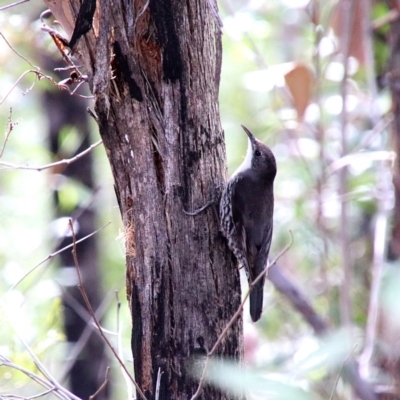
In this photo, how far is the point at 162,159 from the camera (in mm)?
2494

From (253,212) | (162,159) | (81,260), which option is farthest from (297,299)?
(162,159)

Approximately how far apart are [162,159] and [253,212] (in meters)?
1.22

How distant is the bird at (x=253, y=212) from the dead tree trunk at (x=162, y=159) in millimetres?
427

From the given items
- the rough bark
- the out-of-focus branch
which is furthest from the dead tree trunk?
the rough bark

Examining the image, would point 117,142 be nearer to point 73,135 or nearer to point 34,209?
point 73,135

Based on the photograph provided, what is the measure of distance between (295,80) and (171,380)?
8.40 ft

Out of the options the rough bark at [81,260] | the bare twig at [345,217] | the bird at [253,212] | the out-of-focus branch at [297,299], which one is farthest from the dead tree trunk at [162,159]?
the rough bark at [81,260]

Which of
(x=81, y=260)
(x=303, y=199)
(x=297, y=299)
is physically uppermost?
(x=303, y=199)

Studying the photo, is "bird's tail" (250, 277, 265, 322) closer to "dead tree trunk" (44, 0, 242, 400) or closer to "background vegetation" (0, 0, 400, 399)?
"background vegetation" (0, 0, 400, 399)

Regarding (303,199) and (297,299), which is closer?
(297,299)

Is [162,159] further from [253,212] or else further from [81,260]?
[81,260]

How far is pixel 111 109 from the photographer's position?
2.45 m

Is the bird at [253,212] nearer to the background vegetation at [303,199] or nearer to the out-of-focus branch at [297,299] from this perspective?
the background vegetation at [303,199]

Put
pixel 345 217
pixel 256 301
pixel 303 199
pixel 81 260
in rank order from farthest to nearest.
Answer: pixel 81 260 → pixel 303 199 → pixel 345 217 → pixel 256 301
